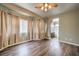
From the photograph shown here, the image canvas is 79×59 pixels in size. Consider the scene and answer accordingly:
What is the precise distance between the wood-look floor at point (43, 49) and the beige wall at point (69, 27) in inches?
7.2

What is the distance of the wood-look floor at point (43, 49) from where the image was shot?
7.09 ft

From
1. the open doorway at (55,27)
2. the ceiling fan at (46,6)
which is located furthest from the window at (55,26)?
the ceiling fan at (46,6)

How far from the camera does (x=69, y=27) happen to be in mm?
2270

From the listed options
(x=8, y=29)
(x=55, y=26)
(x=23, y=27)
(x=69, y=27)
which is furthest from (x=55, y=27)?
(x=8, y=29)

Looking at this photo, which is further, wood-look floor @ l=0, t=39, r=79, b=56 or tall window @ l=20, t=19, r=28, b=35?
tall window @ l=20, t=19, r=28, b=35

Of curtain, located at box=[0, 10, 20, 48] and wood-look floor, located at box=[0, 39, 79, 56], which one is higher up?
curtain, located at box=[0, 10, 20, 48]

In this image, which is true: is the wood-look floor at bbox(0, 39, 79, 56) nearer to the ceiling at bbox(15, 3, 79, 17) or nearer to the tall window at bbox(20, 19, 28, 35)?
the tall window at bbox(20, 19, 28, 35)

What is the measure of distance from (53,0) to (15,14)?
100 centimetres

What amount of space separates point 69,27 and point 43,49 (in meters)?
0.89

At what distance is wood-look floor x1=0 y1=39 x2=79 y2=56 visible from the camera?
2162mm

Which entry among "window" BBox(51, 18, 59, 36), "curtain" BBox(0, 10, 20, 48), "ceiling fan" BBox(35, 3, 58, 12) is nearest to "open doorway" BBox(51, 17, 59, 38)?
"window" BBox(51, 18, 59, 36)

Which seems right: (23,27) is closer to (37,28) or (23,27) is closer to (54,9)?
(37,28)

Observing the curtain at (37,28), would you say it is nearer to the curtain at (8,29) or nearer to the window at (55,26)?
the window at (55,26)

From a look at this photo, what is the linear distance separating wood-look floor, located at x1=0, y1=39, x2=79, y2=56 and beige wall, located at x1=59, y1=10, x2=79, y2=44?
182 mm
